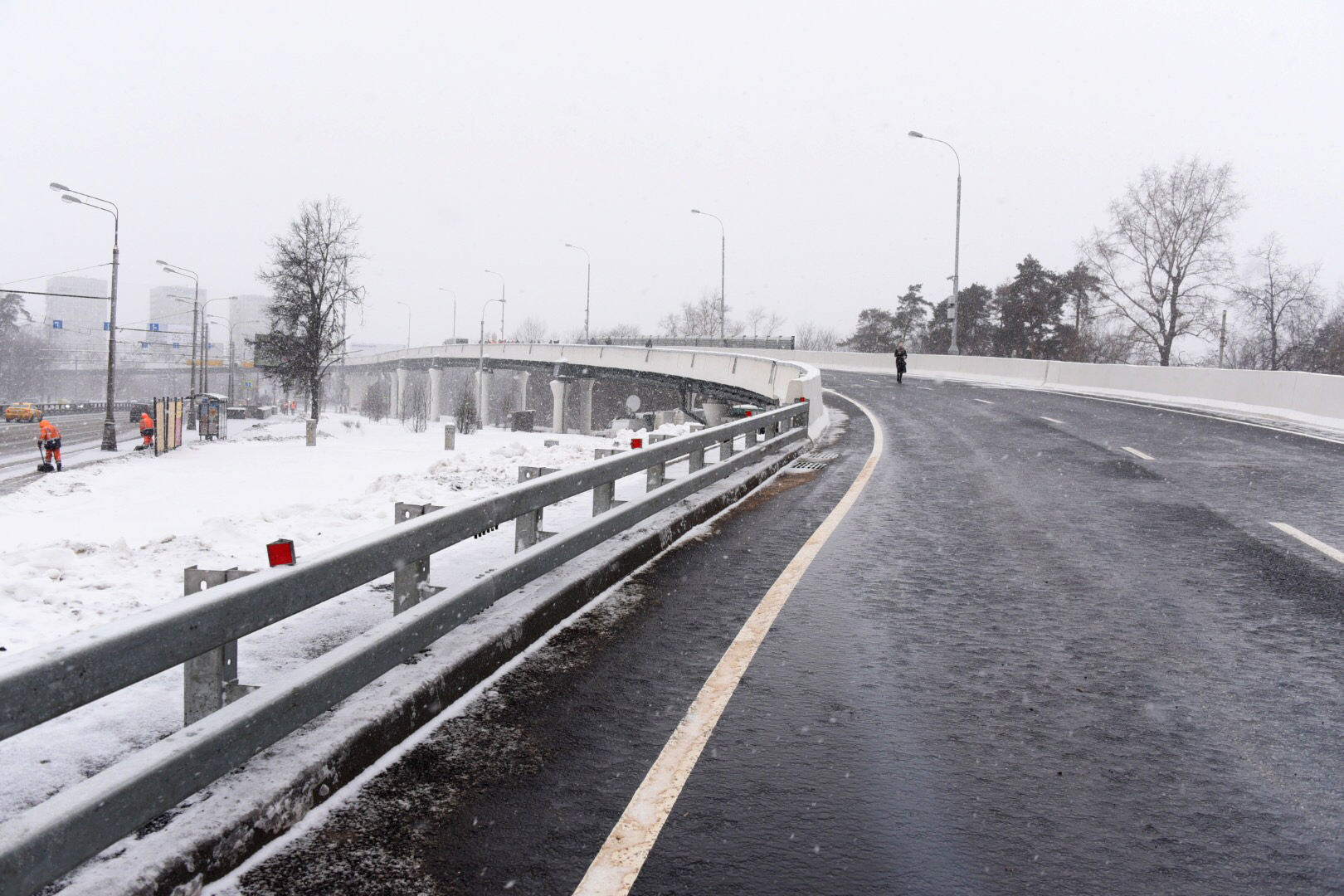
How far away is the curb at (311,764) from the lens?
8.79 feet

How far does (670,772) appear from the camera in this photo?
3.76m

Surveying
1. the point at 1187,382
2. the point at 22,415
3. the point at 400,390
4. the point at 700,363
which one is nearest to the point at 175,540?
the point at 700,363

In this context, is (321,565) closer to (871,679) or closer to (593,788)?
(593,788)

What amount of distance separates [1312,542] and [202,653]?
889cm

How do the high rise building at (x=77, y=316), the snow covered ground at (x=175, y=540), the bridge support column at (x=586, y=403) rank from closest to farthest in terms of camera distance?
the snow covered ground at (x=175, y=540) → the bridge support column at (x=586, y=403) → the high rise building at (x=77, y=316)

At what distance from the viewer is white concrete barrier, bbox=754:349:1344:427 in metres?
23.2

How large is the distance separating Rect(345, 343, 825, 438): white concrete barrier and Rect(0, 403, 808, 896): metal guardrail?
50.0ft

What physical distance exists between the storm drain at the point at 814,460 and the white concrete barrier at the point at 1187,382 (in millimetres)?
12175

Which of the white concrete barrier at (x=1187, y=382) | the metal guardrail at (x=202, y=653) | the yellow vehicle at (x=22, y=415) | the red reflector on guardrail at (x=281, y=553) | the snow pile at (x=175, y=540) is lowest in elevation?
the yellow vehicle at (x=22, y=415)

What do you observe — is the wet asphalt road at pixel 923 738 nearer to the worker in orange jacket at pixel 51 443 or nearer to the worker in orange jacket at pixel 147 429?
the worker in orange jacket at pixel 51 443

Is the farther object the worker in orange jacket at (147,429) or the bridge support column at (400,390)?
the bridge support column at (400,390)

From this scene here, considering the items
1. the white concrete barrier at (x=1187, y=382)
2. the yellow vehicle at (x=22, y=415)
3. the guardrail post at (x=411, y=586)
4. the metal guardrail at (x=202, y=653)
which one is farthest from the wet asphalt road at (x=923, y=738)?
the yellow vehicle at (x=22, y=415)

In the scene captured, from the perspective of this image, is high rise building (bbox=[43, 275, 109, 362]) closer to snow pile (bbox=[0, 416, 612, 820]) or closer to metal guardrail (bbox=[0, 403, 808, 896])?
snow pile (bbox=[0, 416, 612, 820])

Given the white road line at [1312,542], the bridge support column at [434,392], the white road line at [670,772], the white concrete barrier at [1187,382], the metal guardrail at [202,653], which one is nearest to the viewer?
the metal guardrail at [202,653]
